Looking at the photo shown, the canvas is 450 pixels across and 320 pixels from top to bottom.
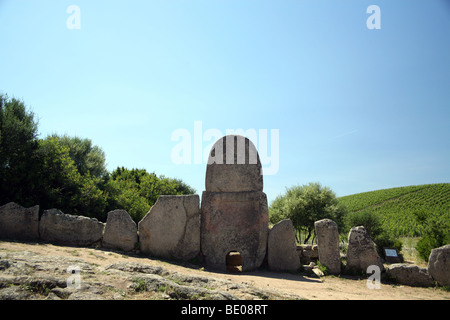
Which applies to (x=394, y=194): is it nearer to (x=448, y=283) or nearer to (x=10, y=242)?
(x=448, y=283)

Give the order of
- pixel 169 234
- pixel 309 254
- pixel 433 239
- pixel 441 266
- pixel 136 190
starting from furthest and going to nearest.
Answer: pixel 136 190 → pixel 433 239 → pixel 309 254 → pixel 169 234 → pixel 441 266

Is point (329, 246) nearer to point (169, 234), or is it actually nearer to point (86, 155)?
point (169, 234)

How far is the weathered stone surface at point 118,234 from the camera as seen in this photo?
29.1ft

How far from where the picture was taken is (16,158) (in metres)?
10.6

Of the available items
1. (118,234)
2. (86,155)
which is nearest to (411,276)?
(118,234)

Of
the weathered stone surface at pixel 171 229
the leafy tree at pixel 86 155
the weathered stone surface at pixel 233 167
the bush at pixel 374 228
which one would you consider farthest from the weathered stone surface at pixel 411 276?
the leafy tree at pixel 86 155

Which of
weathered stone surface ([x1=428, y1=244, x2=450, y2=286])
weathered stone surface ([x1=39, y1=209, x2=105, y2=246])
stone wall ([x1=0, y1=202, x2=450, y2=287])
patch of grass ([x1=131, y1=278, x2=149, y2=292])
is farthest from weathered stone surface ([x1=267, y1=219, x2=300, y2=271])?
patch of grass ([x1=131, y1=278, x2=149, y2=292])

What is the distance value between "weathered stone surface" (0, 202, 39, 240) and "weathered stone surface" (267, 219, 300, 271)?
6.93 metres

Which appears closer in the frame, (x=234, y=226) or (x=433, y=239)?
(x=234, y=226)

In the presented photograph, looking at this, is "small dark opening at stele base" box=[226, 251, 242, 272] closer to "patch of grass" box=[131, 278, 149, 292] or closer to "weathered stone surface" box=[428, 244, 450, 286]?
"patch of grass" box=[131, 278, 149, 292]

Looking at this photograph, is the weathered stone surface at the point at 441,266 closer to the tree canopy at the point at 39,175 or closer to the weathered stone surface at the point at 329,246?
the weathered stone surface at the point at 329,246

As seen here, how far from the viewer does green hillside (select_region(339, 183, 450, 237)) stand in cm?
3212

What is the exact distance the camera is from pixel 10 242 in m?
7.63

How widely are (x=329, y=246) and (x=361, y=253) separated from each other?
892 mm
